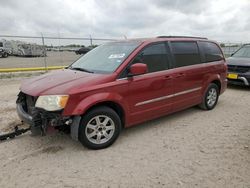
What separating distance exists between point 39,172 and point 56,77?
1632 mm

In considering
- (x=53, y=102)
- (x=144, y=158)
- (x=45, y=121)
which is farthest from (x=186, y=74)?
(x=45, y=121)

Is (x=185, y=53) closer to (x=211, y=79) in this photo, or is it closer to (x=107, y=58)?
(x=211, y=79)

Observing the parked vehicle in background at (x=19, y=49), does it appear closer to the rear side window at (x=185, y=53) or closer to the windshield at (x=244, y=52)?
the windshield at (x=244, y=52)

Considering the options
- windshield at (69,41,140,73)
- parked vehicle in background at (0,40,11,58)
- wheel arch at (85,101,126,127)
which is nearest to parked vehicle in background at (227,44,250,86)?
windshield at (69,41,140,73)

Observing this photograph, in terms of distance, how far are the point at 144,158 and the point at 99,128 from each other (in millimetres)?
832

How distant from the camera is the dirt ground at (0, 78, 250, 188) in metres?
3.07

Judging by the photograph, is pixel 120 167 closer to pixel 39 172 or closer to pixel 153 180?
pixel 153 180

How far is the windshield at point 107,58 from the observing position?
4.25m

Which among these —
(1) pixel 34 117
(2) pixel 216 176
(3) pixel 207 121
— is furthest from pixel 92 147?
(3) pixel 207 121

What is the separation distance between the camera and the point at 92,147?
3.84 meters

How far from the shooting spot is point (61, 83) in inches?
151

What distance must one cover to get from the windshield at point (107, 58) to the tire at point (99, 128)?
0.74m

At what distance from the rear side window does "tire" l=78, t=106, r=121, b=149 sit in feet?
6.12

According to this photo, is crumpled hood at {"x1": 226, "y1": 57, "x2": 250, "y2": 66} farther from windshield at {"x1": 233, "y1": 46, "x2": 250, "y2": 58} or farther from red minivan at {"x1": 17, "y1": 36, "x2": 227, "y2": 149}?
red minivan at {"x1": 17, "y1": 36, "x2": 227, "y2": 149}
